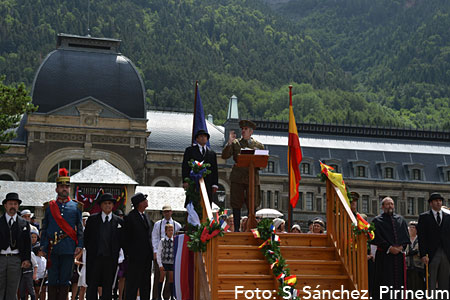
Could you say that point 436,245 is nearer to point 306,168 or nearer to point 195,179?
point 195,179

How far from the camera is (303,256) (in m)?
12.9

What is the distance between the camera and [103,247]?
40.0 feet

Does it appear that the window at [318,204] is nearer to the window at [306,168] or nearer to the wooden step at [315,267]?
the window at [306,168]

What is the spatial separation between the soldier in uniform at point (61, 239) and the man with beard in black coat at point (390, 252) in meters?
5.35

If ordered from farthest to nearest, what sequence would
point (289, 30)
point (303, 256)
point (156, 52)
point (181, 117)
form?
point (289, 30) < point (156, 52) < point (181, 117) < point (303, 256)

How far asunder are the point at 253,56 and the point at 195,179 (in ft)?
391

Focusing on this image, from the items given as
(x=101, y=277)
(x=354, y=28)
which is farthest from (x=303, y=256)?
(x=354, y=28)

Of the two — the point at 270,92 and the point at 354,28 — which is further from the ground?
the point at 354,28

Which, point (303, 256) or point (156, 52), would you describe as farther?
point (156, 52)

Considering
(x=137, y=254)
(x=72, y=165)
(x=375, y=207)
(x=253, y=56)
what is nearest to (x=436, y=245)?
(x=137, y=254)

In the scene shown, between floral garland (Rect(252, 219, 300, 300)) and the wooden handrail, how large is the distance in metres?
1.17

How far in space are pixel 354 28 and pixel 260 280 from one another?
6838 inches

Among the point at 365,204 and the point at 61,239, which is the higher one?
the point at 365,204

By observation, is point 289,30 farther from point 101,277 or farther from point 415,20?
point 101,277
